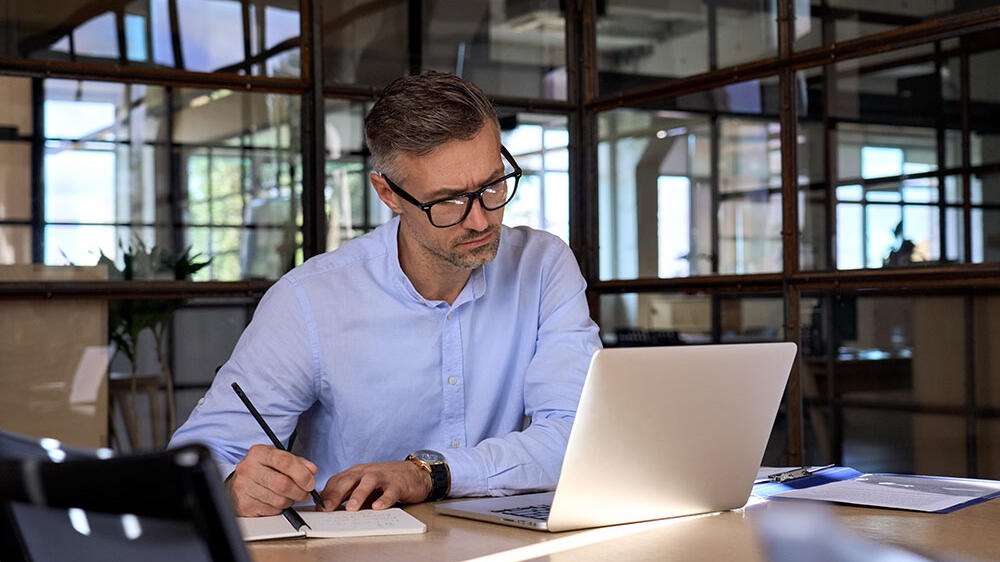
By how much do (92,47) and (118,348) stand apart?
3.31ft

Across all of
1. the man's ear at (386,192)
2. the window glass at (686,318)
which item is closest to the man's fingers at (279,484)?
the man's ear at (386,192)

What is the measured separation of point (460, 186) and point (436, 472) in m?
0.57

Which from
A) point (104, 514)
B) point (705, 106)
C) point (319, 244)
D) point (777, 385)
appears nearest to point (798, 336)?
point (705, 106)

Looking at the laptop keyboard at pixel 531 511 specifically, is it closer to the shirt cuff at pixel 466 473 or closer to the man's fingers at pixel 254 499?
the shirt cuff at pixel 466 473

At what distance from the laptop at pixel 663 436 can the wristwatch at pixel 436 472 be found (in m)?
0.14

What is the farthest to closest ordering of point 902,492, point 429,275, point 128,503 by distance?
1. point 429,275
2. point 902,492
3. point 128,503

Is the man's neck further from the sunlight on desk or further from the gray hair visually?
the sunlight on desk

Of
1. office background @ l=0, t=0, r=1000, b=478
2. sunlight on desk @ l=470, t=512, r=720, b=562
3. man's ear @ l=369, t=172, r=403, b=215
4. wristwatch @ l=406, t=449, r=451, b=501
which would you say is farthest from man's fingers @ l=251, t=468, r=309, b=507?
office background @ l=0, t=0, r=1000, b=478

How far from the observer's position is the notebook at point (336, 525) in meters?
1.35

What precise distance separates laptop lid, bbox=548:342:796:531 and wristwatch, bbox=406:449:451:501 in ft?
1.10

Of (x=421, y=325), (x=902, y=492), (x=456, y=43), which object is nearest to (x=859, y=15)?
(x=456, y=43)

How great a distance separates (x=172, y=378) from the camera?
3.72 metres

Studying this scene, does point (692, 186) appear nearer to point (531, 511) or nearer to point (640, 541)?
point (531, 511)

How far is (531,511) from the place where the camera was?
148 cm
